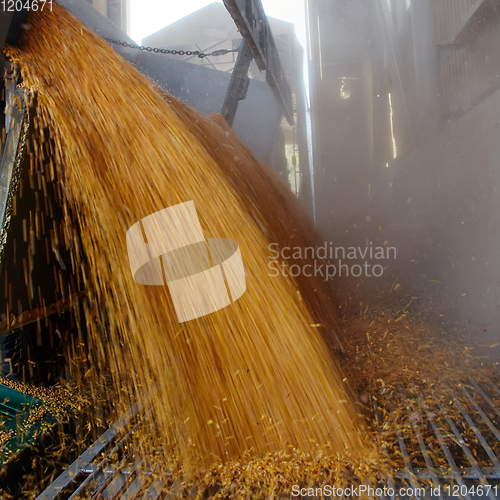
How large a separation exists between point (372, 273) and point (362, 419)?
89.5 inches

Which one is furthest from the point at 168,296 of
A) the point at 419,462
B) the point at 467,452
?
the point at 467,452

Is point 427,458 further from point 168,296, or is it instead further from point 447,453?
point 168,296

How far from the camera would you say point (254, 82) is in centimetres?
460

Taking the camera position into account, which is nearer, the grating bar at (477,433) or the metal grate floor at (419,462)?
the metal grate floor at (419,462)

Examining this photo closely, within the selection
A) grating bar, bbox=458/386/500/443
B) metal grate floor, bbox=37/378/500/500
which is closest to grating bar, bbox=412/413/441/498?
metal grate floor, bbox=37/378/500/500

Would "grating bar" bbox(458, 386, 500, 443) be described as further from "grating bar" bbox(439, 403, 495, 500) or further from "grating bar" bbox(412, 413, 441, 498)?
"grating bar" bbox(412, 413, 441, 498)

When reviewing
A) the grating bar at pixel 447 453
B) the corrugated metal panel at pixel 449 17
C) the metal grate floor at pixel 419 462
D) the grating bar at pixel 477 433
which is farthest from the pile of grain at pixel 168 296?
the corrugated metal panel at pixel 449 17

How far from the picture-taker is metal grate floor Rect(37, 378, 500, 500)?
1250 millimetres

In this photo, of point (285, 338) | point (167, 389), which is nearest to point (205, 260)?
point (285, 338)

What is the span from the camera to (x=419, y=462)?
136cm

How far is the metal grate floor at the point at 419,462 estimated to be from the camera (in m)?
1.25

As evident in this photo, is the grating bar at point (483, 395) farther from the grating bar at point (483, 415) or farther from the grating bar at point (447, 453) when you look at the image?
the grating bar at point (447, 453)

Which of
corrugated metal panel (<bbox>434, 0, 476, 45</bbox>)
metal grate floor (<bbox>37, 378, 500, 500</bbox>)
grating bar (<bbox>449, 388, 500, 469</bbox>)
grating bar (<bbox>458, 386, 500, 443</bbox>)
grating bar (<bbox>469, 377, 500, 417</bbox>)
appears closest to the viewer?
metal grate floor (<bbox>37, 378, 500, 500</bbox>)

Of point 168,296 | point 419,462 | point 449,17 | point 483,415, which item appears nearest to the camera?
point 419,462
